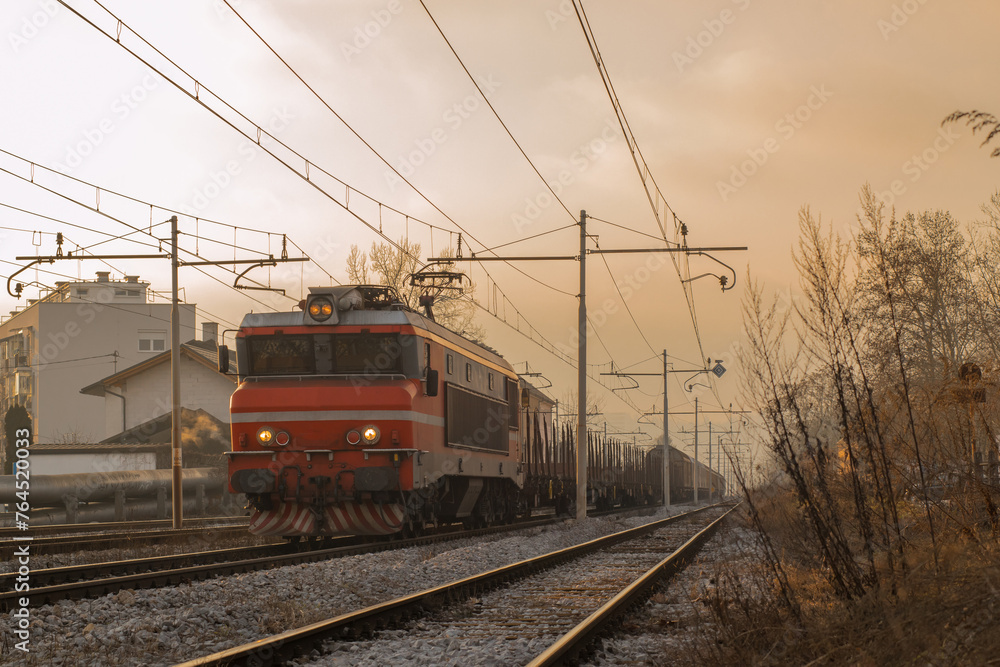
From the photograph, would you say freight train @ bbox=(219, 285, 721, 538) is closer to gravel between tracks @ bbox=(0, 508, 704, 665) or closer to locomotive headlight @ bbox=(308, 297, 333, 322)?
locomotive headlight @ bbox=(308, 297, 333, 322)

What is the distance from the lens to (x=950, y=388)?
725cm

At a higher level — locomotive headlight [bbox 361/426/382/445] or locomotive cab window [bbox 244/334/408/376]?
locomotive cab window [bbox 244/334/408/376]

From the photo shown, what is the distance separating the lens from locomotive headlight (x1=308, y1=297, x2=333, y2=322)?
51.3 feet

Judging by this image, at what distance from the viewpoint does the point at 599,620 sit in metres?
8.09

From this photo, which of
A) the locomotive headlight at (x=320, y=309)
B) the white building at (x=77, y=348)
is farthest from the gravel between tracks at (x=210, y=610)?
the white building at (x=77, y=348)

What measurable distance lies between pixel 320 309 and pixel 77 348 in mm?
58722

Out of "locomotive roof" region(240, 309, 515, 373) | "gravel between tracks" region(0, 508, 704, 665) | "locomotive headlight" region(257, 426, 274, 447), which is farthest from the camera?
"locomotive roof" region(240, 309, 515, 373)

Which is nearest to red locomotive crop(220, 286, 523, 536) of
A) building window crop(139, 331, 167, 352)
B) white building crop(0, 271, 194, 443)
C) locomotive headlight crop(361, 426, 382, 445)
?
locomotive headlight crop(361, 426, 382, 445)

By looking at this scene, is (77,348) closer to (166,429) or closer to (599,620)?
(166,429)

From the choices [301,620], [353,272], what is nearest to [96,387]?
[353,272]

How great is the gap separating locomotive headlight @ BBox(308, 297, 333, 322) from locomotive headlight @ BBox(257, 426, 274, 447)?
190 cm

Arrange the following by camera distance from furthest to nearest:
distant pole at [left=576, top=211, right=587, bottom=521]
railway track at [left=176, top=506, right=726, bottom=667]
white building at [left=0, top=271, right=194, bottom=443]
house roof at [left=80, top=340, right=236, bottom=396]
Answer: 1. white building at [left=0, top=271, right=194, bottom=443]
2. house roof at [left=80, top=340, right=236, bottom=396]
3. distant pole at [left=576, top=211, right=587, bottom=521]
4. railway track at [left=176, top=506, right=726, bottom=667]

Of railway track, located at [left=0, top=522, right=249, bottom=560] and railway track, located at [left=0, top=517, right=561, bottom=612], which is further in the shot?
railway track, located at [left=0, top=522, right=249, bottom=560]

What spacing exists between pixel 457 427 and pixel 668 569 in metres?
5.82
